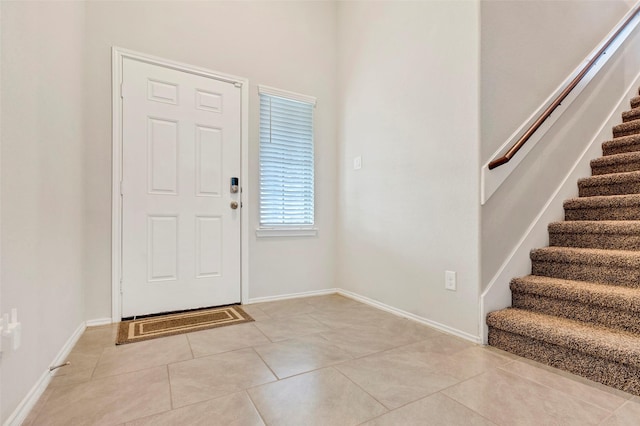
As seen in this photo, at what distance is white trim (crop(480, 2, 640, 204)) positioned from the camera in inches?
76.7

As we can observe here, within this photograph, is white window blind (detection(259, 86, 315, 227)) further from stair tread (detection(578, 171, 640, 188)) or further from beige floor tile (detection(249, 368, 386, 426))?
stair tread (detection(578, 171, 640, 188))

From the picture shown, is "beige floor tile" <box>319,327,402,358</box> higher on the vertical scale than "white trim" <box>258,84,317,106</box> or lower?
lower

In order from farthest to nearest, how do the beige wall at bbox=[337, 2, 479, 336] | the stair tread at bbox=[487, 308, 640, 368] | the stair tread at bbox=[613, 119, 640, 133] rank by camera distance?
the stair tread at bbox=[613, 119, 640, 133] → the beige wall at bbox=[337, 2, 479, 336] → the stair tread at bbox=[487, 308, 640, 368]

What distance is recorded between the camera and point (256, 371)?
1585 mm

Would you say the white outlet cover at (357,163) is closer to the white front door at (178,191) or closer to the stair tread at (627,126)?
the white front door at (178,191)

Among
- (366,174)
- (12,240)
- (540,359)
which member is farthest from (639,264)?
(12,240)

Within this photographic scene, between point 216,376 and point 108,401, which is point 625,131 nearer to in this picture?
point 216,376

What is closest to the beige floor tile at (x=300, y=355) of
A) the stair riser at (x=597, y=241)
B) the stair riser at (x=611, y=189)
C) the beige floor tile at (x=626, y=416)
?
the beige floor tile at (x=626, y=416)

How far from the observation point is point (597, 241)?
213 centimetres

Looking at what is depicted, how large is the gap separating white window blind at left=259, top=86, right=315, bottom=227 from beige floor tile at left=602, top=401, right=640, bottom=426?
2477mm

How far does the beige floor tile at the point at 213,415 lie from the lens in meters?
1.18

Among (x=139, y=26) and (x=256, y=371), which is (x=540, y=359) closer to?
(x=256, y=371)

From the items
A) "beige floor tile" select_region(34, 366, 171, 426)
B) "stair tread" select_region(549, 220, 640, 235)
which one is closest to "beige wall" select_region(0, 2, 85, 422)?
"beige floor tile" select_region(34, 366, 171, 426)

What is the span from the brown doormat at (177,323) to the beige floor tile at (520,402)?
160 centimetres
